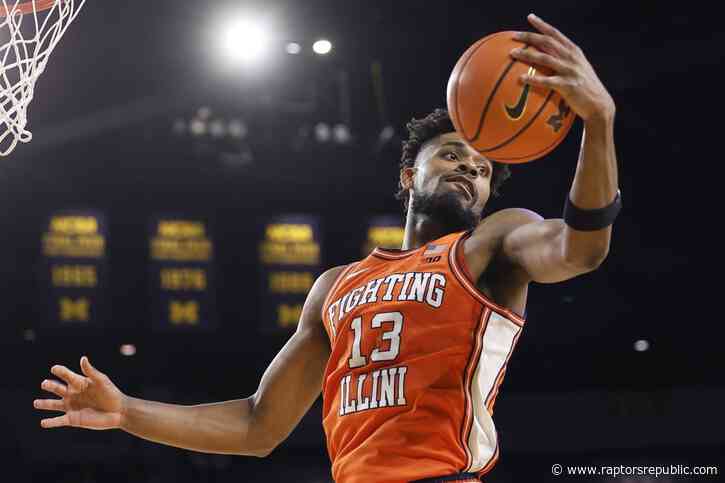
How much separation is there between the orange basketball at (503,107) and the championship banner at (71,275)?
235 inches

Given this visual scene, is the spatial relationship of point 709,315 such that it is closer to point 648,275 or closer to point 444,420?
point 648,275

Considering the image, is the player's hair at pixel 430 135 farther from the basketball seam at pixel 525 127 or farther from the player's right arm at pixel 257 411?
the basketball seam at pixel 525 127

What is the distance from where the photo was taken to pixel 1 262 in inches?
319

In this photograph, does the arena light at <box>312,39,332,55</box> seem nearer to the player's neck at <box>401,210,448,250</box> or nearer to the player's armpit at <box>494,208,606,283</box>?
the player's neck at <box>401,210,448,250</box>

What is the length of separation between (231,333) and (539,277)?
5964 millimetres

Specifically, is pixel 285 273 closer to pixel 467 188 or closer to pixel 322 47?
pixel 322 47

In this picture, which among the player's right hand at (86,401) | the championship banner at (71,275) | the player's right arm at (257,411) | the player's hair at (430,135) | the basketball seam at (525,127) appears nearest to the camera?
the basketball seam at (525,127)

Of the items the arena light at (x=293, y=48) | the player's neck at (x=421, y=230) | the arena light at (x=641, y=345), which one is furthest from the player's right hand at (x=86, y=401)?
the arena light at (x=641, y=345)

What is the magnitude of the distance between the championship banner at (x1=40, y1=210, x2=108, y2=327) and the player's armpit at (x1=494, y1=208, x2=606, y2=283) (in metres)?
5.76

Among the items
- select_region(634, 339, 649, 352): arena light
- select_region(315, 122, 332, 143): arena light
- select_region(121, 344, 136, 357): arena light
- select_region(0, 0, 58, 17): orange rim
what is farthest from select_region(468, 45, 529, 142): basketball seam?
select_region(634, 339, 649, 352): arena light

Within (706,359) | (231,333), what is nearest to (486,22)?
(231,333)

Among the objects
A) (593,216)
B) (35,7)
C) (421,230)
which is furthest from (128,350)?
(593,216)

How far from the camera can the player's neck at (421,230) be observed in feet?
10.4

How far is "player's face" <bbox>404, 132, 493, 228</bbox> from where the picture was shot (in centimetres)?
313
